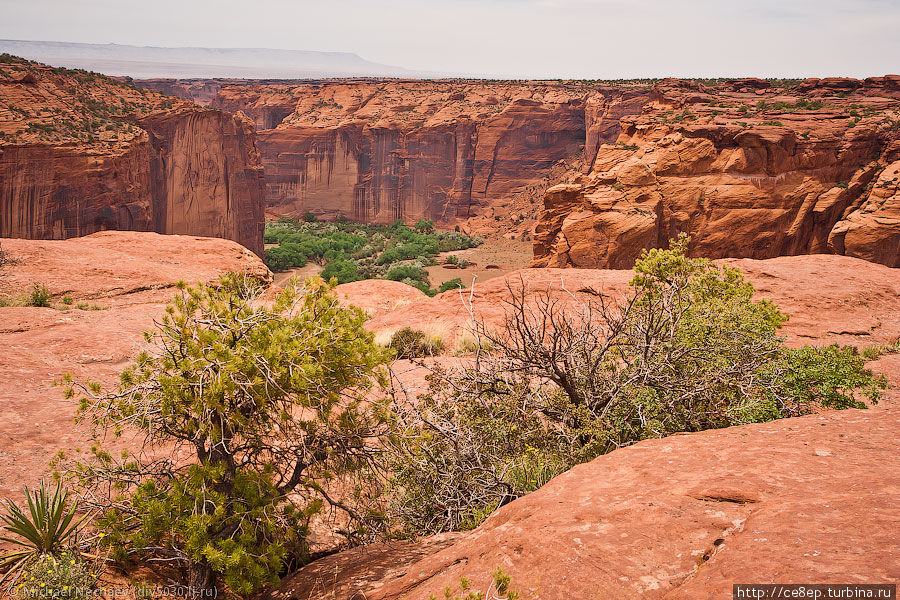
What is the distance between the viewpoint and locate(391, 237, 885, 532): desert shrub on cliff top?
5.26 metres

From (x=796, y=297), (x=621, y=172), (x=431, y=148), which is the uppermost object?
(x=431, y=148)

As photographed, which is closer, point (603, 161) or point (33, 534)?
point (33, 534)

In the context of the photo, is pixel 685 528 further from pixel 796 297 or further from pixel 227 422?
pixel 796 297

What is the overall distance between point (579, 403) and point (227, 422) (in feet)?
11.9

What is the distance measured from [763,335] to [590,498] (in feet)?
14.8

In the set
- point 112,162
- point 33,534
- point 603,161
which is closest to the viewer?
point 33,534

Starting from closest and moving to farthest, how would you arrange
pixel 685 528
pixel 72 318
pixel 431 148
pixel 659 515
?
pixel 685 528 < pixel 659 515 < pixel 72 318 < pixel 431 148

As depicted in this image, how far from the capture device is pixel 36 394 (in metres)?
6.93

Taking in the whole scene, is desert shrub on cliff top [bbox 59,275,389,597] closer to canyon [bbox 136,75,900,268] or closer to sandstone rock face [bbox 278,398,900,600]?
sandstone rock face [bbox 278,398,900,600]

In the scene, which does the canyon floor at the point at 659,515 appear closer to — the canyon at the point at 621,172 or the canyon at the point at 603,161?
the canyon at the point at 621,172

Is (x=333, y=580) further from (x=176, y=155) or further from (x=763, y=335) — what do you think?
(x=176, y=155)

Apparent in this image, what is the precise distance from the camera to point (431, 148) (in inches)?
2370

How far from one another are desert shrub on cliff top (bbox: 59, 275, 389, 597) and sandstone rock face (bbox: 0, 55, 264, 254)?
24167 mm

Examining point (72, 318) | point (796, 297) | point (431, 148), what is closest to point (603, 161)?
point (796, 297)
